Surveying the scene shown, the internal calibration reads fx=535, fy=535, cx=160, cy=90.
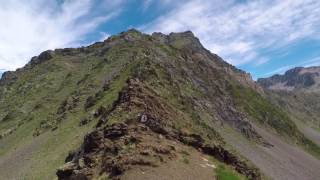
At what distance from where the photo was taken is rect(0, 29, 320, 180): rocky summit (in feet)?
188

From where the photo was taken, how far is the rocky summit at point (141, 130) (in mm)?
57344

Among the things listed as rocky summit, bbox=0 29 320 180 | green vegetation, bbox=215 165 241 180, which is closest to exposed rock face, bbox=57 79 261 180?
rocky summit, bbox=0 29 320 180

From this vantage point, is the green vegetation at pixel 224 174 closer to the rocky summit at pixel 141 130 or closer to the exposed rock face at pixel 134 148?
the rocky summit at pixel 141 130

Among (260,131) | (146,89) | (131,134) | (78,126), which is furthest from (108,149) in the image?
(260,131)

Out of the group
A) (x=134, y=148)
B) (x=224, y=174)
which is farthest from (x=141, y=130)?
(x=224, y=174)

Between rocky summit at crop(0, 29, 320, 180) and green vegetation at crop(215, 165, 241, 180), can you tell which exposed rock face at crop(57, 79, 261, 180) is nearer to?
rocky summit at crop(0, 29, 320, 180)

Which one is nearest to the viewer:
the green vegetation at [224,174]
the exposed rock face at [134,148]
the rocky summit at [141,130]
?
the exposed rock face at [134,148]

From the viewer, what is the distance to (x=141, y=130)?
62031 mm

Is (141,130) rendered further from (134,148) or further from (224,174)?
(224,174)

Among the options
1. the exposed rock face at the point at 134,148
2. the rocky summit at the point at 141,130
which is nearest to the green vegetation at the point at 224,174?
the rocky summit at the point at 141,130

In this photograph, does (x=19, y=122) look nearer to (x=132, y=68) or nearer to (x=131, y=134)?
(x=132, y=68)

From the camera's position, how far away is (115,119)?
69.1 meters

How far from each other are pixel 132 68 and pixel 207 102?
1130 inches

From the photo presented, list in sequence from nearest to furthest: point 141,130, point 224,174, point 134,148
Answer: point 224,174 < point 134,148 < point 141,130
